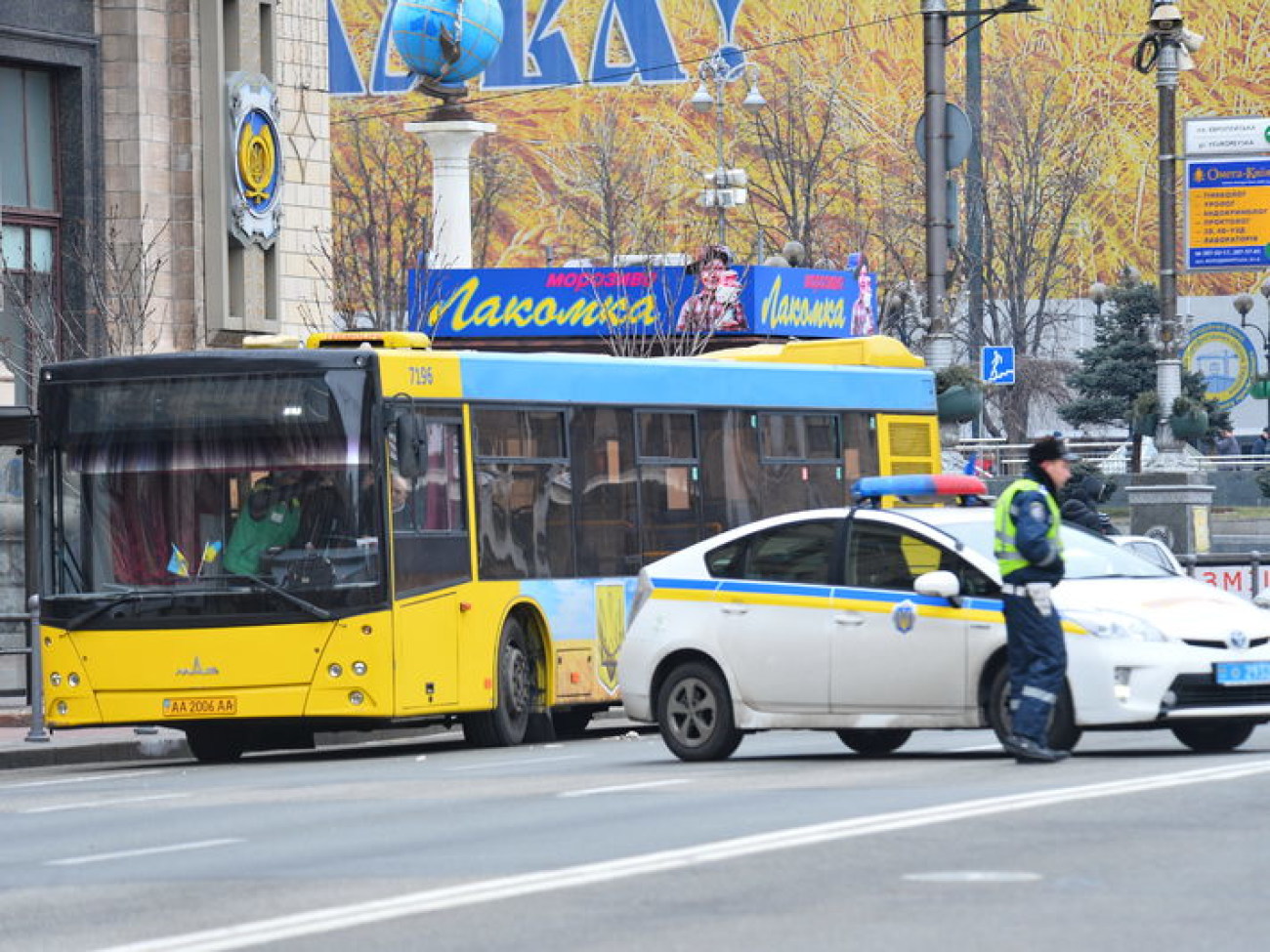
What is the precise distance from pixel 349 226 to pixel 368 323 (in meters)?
33.3

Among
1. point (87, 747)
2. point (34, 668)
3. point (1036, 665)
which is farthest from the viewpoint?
point (34, 668)

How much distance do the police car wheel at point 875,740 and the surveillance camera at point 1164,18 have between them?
2225cm

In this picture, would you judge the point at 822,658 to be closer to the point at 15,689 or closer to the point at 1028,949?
the point at 1028,949

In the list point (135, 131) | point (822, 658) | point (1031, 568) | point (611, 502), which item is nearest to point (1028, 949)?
point (1031, 568)

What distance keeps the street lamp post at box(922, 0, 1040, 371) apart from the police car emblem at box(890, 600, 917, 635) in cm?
1231

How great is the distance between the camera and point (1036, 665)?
16.4m

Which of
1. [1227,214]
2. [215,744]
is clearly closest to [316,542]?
[215,744]

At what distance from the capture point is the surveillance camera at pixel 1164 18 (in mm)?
39938

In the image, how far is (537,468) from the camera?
2275 centimetres

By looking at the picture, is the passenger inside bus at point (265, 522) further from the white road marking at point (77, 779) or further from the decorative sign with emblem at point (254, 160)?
the decorative sign with emblem at point (254, 160)

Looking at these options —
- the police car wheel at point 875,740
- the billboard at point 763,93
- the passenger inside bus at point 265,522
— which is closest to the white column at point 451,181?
the passenger inside bus at point 265,522

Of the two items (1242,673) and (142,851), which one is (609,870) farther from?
(1242,673)

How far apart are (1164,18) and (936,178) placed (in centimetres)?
1112

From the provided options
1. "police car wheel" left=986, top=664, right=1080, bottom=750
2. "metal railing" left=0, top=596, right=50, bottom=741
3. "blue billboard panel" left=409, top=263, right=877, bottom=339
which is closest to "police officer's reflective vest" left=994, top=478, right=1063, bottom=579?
"police car wheel" left=986, top=664, right=1080, bottom=750
